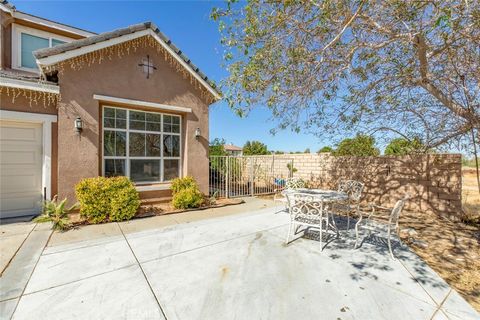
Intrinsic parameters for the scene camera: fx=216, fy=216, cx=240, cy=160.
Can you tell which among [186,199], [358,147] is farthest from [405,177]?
[186,199]

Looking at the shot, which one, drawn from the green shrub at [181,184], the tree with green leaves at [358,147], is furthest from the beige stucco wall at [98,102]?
the tree with green leaves at [358,147]

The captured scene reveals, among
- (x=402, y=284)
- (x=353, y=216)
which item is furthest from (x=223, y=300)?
(x=353, y=216)

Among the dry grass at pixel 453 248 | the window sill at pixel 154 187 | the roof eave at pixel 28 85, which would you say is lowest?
the dry grass at pixel 453 248

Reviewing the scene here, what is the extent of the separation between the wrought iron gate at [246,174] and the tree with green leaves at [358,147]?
2.87m

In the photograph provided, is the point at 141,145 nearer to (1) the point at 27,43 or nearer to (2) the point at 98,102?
(2) the point at 98,102

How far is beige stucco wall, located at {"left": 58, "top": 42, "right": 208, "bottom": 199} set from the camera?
6395 millimetres

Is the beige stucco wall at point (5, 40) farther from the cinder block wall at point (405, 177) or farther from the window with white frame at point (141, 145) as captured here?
the cinder block wall at point (405, 177)

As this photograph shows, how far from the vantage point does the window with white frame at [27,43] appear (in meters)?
7.61

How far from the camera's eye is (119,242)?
15.7ft

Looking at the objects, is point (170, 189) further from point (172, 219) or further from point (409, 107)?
point (409, 107)

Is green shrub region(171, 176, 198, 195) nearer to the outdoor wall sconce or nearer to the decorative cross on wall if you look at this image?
the outdoor wall sconce

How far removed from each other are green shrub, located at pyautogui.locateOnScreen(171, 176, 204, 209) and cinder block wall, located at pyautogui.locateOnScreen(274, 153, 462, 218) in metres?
6.54

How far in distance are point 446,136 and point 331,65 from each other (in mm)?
4440

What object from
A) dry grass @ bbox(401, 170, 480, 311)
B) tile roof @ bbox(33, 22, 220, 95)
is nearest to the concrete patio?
dry grass @ bbox(401, 170, 480, 311)
